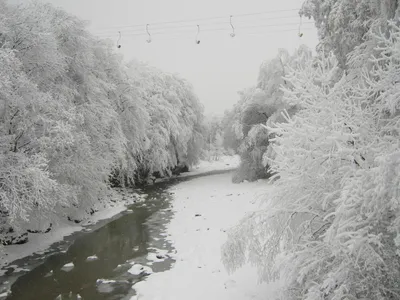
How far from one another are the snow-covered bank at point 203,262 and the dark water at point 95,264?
48 centimetres

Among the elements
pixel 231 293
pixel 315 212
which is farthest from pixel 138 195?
pixel 315 212

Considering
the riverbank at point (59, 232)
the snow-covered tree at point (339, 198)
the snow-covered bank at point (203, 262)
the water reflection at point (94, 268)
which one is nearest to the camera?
the snow-covered tree at point (339, 198)

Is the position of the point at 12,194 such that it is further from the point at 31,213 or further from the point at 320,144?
the point at 320,144

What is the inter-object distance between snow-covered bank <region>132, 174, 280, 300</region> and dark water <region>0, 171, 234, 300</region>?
0.48 metres

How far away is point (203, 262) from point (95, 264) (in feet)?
11.5

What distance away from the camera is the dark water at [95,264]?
27.2ft

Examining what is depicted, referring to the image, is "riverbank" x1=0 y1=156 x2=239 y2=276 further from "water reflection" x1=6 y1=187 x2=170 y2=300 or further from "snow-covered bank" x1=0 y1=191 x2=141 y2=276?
"water reflection" x1=6 y1=187 x2=170 y2=300

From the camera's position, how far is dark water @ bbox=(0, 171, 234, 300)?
8281 millimetres

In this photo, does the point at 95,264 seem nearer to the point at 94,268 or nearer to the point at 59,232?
the point at 94,268

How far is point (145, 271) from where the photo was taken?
923cm

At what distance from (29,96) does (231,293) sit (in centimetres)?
810

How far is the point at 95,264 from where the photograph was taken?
10.2 meters

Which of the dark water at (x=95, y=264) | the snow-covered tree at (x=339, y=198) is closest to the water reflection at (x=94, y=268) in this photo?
the dark water at (x=95, y=264)

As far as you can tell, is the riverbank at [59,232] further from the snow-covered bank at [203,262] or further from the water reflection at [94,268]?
the snow-covered bank at [203,262]
